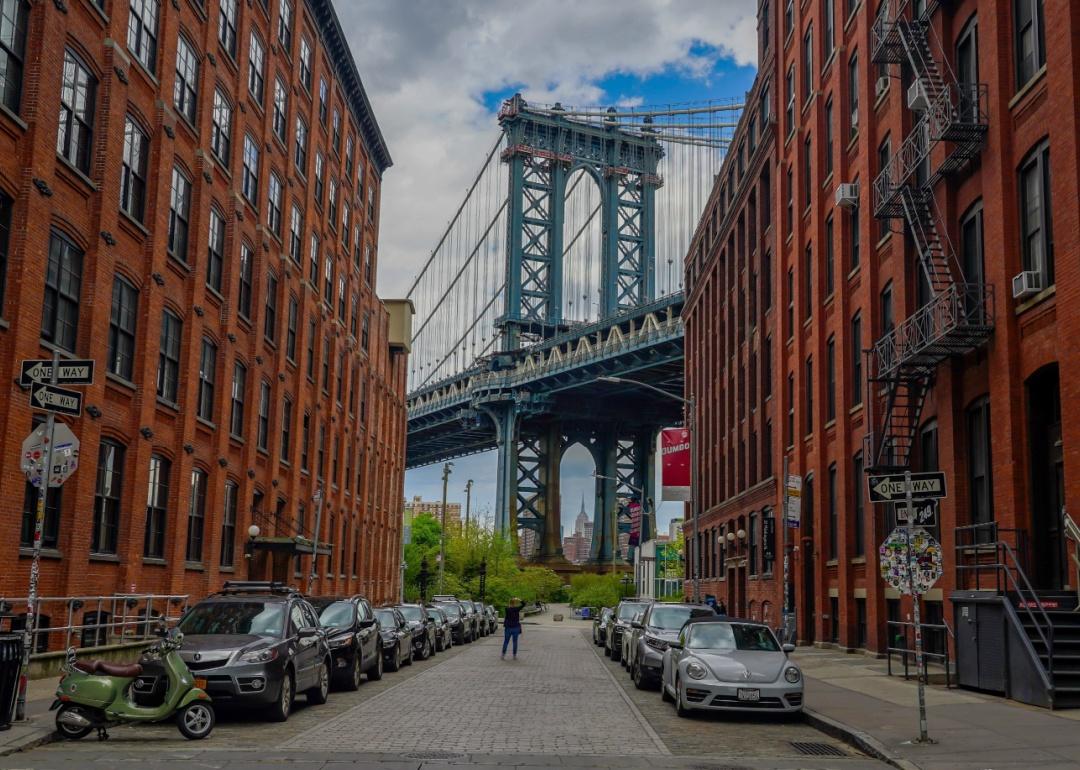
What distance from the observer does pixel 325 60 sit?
47.5 m

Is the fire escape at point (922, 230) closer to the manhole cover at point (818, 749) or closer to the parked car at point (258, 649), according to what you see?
the manhole cover at point (818, 749)

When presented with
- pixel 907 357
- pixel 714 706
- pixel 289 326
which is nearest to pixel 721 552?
pixel 289 326

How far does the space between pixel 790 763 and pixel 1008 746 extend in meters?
2.44

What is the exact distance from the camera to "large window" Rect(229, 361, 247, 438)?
34.5m

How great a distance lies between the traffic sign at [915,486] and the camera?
14273 mm

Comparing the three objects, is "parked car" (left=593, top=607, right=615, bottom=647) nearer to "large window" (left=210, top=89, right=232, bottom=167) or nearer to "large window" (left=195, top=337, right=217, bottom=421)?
"large window" (left=195, top=337, right=217, bottom=421)

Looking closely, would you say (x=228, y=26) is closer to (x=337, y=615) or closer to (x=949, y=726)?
(x=337, y=615)

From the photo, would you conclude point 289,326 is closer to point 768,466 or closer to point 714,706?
point 768,466

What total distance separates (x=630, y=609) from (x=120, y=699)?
21.7 m

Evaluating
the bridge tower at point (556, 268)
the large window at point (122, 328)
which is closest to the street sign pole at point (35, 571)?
the large window at point (122, 328)

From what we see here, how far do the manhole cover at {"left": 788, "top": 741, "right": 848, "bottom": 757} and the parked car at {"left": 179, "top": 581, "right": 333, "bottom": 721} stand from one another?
666cm

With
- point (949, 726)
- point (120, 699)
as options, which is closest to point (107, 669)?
point (120, 699)

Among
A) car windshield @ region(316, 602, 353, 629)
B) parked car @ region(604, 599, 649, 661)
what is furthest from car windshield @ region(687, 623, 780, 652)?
parked car @ region(604, 599, 649, 661)

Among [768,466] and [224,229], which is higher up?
[224,229]
